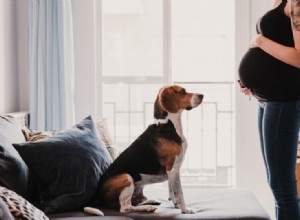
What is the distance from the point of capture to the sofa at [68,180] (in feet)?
7.06

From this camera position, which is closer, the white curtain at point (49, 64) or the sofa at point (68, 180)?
the sofa at point (68, 180)

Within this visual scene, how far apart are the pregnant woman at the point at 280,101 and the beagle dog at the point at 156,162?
1.72ft

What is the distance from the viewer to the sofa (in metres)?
2.15

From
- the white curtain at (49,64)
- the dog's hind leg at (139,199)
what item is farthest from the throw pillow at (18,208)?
the white curtain at (49,64)

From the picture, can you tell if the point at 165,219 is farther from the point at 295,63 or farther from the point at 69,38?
the point at 69,38

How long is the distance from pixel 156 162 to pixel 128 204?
9.8 inches

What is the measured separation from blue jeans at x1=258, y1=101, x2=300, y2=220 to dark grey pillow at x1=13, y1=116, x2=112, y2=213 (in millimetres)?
891

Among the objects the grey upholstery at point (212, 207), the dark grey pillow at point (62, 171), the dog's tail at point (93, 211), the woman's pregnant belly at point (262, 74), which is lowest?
the grey upholstery at point (212, 207)

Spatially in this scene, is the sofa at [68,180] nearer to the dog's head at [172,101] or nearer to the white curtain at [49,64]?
the dog's head at [172,101]

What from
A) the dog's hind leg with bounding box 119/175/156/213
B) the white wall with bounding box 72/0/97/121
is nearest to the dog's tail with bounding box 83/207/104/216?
the dog's hind leg with bounding box 119/175/156/213

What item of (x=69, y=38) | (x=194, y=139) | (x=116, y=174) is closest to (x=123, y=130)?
(x=194, y=139)

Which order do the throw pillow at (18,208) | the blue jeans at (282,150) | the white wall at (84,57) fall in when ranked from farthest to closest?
1. the white wall at (84,57)
2. the blue jeans at (282,150)
3. the throw pillow at (18,208)

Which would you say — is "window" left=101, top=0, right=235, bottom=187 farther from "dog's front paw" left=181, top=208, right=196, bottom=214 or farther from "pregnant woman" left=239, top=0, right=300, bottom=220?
"pregnant woman" left=239, top=0, right=300, bottom=220

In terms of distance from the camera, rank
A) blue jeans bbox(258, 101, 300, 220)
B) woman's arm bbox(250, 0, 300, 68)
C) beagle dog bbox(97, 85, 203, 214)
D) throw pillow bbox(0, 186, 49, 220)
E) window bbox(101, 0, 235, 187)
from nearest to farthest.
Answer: throw pillow bbox(0, 186, 49, 220)
woman's arm bbox(250, 0, 300, 68)
blue jeans bbox(258, 101, 300, 220)
beagle dog bbox(97, 85, 203, 214)
window bbox(101, 0, 235, 187)
